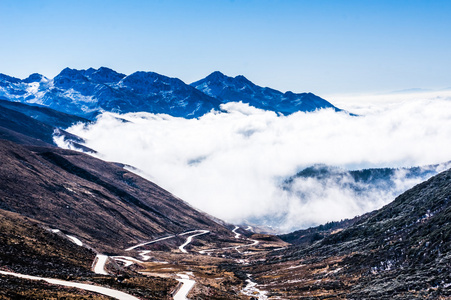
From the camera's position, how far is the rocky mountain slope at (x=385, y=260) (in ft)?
259

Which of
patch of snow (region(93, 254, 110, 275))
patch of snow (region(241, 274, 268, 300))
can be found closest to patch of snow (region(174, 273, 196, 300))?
patch of snow (region(93, 254, 110, 275))

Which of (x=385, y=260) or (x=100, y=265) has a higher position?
(x=385, y=260)

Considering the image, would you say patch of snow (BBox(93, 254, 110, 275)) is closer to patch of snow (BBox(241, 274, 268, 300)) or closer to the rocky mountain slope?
patch of snow (BBox(241, 274, 268, 300))

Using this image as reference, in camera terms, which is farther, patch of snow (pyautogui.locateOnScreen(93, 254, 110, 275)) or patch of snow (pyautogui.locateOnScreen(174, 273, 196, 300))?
patch of snow (pyautogui.locateOnScreen(93, 254, 110, 275))

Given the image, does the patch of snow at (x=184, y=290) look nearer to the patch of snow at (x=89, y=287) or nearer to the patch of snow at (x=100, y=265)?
the patch of snow at (x=89, y=287)

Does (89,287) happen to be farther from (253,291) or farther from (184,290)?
(253,291)

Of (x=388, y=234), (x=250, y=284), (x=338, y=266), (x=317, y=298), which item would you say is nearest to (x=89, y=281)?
(x=317, y=298)

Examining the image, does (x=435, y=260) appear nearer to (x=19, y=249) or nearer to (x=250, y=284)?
(x=250, y=284)

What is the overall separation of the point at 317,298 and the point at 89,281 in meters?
51.9

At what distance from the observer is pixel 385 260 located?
102500mm

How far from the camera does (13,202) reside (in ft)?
569

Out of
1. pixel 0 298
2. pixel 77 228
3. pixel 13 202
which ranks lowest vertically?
pixel 77 228

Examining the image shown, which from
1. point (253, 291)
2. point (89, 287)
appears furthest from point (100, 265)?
point (253, 291)

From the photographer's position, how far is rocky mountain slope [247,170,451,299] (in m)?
78.9
